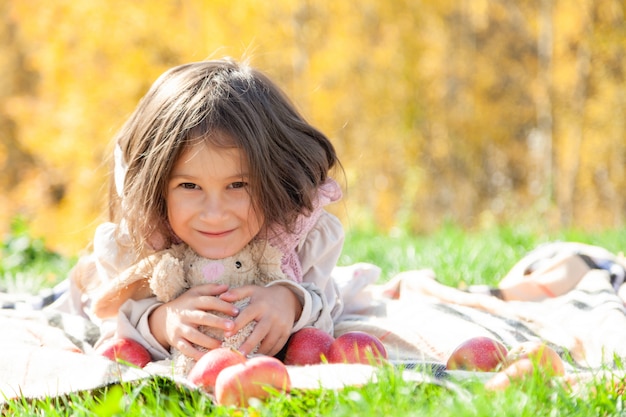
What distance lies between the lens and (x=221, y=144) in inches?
87.2

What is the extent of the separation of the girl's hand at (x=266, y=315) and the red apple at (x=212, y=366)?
0.27m

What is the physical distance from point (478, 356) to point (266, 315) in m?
0.63

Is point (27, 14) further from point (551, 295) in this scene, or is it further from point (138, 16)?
point (551, 295)

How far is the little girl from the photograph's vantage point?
2211 millimetres

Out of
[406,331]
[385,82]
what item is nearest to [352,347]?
[406,331]

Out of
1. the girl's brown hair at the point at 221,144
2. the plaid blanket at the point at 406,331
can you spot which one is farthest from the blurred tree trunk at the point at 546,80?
the girl's brown hair at the point at 221,144

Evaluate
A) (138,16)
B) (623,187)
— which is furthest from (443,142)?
(138,16)

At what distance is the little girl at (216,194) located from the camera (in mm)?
2211

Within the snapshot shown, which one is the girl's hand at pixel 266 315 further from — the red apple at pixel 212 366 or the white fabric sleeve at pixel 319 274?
the red apple at pixel 212 366

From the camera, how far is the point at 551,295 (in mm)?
3299

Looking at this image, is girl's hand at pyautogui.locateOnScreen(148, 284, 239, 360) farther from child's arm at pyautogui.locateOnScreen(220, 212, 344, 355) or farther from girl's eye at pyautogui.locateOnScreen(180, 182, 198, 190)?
girl's eye at pyautogui.locateOnScreen(180, 182, 198, 190)

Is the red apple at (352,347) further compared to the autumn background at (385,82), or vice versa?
the autumn background at (385,82)

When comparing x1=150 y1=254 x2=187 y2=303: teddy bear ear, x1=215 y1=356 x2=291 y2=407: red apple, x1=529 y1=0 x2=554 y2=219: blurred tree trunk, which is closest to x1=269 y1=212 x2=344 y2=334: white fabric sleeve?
x1=150 y1=254 x2=187 y2=303: teddy bear ear

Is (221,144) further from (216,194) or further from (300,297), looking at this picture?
(300,297)
